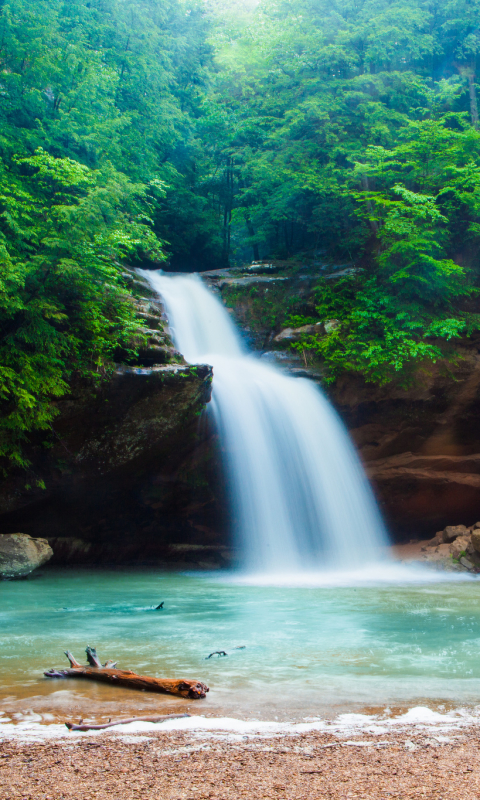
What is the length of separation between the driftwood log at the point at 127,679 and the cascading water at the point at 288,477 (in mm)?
8866

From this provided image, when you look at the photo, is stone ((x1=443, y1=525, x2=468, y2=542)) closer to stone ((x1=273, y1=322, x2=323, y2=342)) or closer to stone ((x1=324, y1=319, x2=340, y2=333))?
stone ((x1=324, y1=319, x2=340, y2=333))

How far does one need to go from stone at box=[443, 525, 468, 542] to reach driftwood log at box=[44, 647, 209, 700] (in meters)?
12.0

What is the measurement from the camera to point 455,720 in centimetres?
367

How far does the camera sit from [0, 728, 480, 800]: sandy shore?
8.58ft

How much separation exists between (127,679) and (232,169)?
24.3 m

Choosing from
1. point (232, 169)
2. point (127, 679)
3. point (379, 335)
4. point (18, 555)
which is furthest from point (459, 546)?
point (232, 169)

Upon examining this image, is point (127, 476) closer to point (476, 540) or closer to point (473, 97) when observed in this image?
point (476, 540)

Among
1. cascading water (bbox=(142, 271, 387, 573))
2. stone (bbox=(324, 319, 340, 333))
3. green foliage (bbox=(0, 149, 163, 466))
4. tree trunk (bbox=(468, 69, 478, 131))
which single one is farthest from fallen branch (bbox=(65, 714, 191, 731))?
tree trunk (bbox=(468, 69, 478, 131))

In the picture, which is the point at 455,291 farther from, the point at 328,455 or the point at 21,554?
the point at 21,554

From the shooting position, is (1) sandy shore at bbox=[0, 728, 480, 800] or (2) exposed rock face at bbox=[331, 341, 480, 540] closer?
(1) sandy shore at bbox=[0, 728, 480, 800]

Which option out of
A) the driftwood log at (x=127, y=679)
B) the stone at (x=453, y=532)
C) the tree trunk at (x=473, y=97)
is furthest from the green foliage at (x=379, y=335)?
the driftwood log at (x=127, y=679)

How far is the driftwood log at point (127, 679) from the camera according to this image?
4203 millimetres

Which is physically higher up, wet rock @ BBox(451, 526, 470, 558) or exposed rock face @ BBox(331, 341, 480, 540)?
exposed rock face @ BBox(331, 341, 480, 540)

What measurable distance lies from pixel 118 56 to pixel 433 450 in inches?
660
